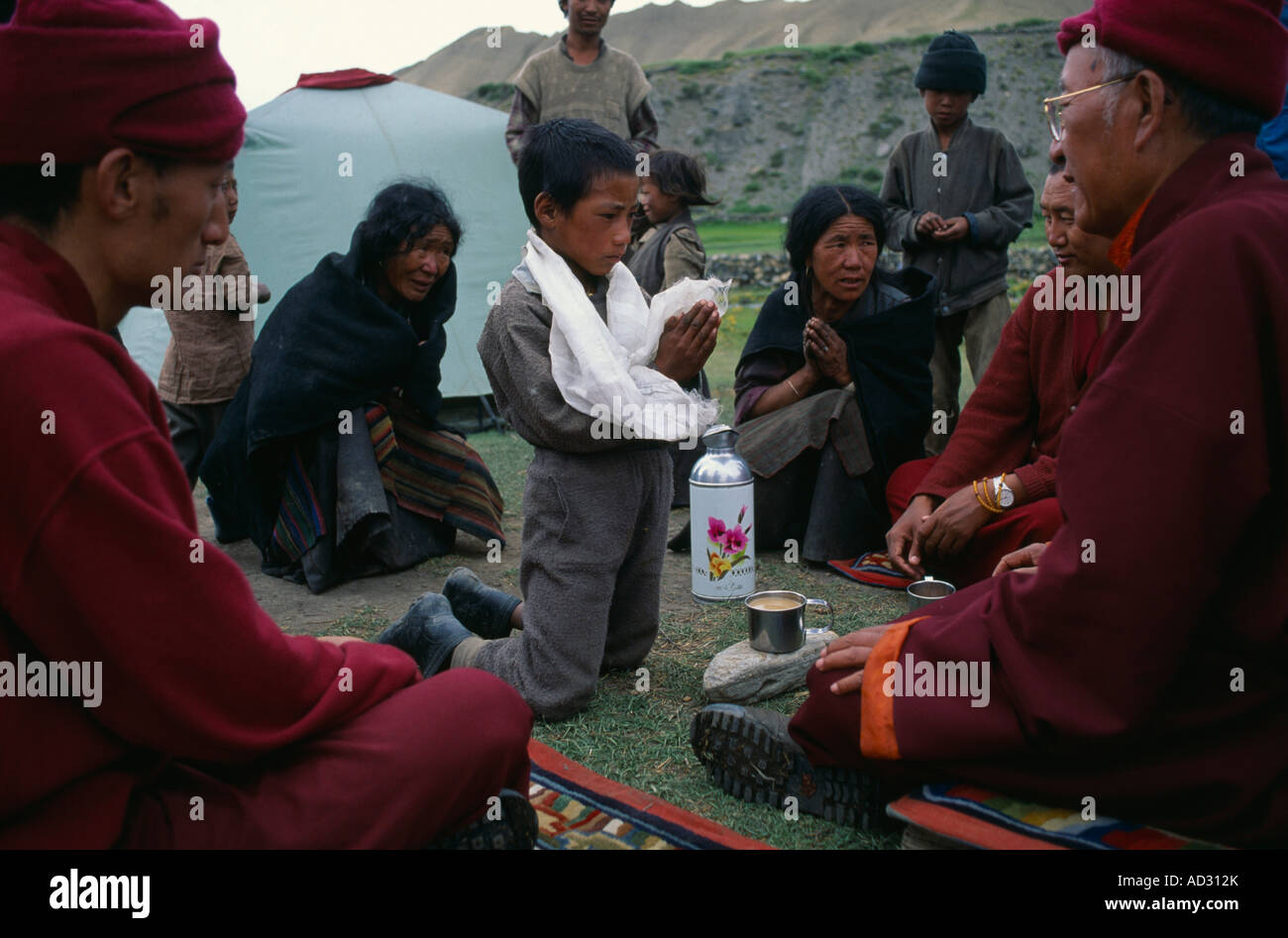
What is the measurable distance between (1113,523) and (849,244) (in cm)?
294

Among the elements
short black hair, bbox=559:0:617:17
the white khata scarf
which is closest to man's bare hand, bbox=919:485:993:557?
the white khata scarf

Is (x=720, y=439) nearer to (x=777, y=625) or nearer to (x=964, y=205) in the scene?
(x=777, y=625)

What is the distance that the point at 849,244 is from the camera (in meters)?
4.46

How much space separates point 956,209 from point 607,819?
4.66 meters

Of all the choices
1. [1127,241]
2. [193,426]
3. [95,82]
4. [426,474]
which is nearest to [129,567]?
[95,82]

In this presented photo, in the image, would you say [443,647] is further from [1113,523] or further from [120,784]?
[1113,523]

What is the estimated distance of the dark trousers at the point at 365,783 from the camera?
1610 mm

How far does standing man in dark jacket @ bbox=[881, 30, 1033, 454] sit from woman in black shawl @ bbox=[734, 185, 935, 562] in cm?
122

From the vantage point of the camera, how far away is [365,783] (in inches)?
66.7

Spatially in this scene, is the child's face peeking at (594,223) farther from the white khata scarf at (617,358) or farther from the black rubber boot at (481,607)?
the black rubber boot at (481,607)

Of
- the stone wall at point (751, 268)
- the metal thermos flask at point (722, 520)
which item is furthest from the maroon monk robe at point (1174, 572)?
the stone wall at point (751, 268)

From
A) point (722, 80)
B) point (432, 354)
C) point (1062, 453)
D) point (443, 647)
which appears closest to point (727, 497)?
point (443, 647)

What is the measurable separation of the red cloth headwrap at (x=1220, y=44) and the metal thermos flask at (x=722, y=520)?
7.32ft

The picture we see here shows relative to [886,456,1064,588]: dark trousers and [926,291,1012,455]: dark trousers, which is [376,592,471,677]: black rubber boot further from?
[926,291,1012,455]: dark trousers
